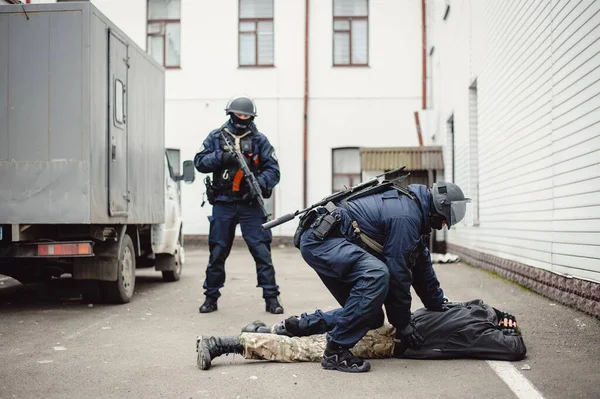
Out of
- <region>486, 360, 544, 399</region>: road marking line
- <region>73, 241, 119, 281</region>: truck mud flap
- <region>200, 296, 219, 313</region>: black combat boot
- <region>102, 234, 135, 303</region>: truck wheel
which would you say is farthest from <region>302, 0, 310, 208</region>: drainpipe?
<region>486, 360, 544, 399</region>: road marking line

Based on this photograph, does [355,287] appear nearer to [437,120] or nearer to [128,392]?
[128,392]

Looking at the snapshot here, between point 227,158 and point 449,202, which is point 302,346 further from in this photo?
point 227,158

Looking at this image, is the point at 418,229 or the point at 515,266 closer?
the point at 418,229

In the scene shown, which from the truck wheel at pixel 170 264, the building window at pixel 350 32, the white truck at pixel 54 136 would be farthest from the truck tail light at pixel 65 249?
the building window at pixel 350 32

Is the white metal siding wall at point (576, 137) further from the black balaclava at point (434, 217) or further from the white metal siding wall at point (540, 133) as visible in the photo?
the black balaclava at point (434, 217)

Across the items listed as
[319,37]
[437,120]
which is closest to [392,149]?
[437,120]

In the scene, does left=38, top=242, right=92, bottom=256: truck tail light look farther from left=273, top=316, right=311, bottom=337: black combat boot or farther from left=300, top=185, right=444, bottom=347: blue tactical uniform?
left=300, top=185, right=444, bottom=347: blue tactical uniform

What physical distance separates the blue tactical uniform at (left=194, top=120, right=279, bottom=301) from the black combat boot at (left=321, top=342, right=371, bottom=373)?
2911 millimetres

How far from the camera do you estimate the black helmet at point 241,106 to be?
→ 7.78 metres

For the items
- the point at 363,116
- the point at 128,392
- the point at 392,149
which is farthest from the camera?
the point at 363,116

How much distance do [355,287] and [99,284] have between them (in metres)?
4.49

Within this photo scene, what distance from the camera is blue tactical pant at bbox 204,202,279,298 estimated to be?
7883mm

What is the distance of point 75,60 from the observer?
7.61m

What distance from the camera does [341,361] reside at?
4.91m
